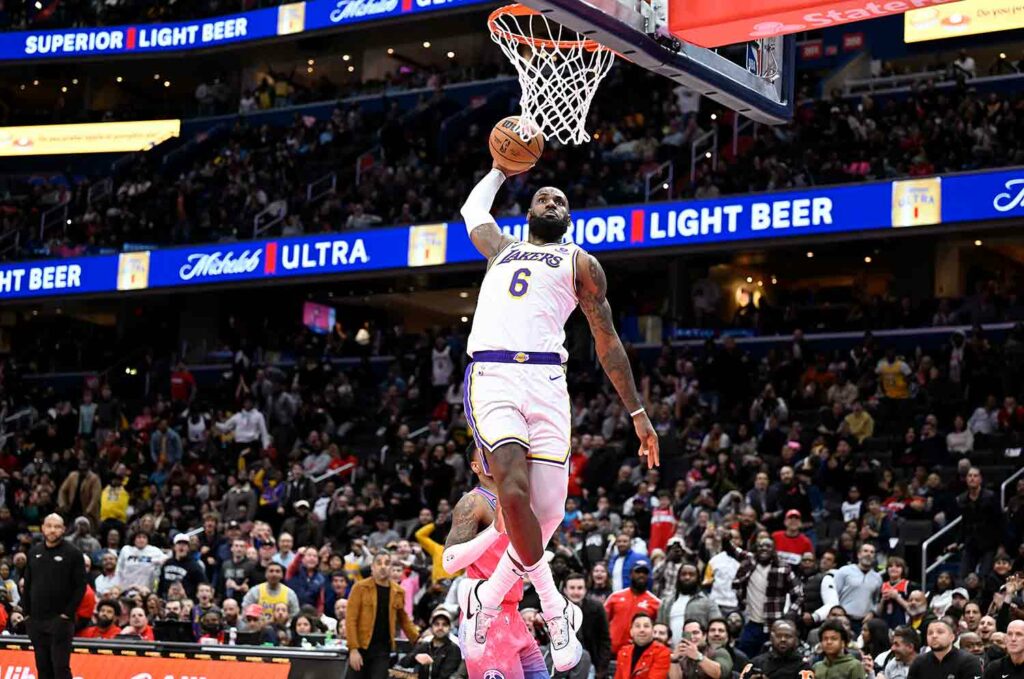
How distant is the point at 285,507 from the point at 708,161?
10.8 meters

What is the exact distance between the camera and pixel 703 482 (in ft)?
68.6

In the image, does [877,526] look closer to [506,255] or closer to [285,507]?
[285,507]

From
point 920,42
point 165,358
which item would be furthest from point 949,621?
point 165,358

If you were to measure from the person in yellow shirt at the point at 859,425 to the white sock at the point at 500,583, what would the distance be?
15.5 m

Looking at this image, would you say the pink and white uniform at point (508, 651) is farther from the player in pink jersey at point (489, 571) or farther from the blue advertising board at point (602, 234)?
the blue advertising board at point (602, 234)

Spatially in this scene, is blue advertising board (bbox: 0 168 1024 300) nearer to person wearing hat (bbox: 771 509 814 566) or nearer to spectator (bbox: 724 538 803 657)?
person wearing hat (bbox: 771 509 814 566)

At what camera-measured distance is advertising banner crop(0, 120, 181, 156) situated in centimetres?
4012

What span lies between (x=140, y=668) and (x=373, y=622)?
91.3 inches

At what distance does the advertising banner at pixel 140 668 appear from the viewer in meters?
14.0

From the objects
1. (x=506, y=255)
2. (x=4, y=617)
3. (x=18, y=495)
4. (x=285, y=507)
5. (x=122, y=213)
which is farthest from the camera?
(x=122, y=213)

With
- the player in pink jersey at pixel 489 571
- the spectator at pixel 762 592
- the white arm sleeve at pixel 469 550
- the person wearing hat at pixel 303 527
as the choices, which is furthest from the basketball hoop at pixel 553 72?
the person wearing hat at pixel 303 527

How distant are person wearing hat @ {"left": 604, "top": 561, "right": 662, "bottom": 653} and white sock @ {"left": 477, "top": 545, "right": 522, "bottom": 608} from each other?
8334 millimetres

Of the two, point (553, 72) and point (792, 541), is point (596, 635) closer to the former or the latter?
point (792, 541)

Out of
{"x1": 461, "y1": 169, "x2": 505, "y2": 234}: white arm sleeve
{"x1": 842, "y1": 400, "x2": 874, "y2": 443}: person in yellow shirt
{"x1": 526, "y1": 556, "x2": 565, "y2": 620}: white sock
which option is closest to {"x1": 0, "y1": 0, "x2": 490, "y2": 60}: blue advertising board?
{"x1": 842, "y1": 400, "x2": 874, "y2": 443}: person in yellow shirt
